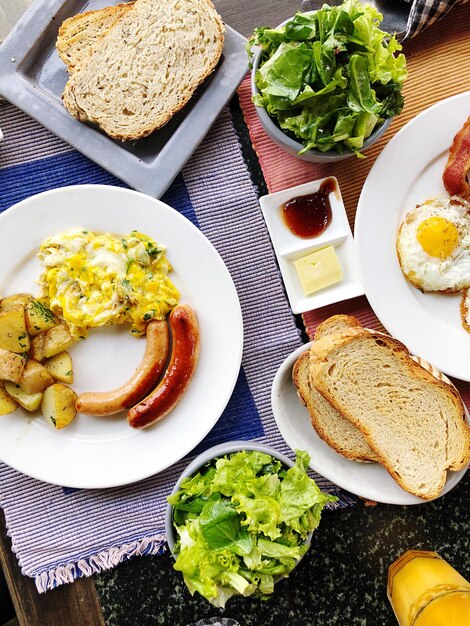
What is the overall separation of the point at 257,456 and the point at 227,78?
1.82 metres

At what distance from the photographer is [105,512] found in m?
3.12

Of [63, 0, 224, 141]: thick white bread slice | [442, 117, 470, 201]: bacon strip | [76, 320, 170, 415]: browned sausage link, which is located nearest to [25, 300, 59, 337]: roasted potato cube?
[76, 320, 170, 415]: browned sausage link

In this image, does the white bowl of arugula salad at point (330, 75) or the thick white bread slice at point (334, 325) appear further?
the thick white bread slice at point (334, 325)

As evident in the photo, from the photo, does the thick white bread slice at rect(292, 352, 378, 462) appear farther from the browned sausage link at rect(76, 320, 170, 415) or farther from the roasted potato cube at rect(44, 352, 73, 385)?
the roasted potato cube at rect(44, 352, 73, 385)

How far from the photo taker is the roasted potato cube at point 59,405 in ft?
9.64

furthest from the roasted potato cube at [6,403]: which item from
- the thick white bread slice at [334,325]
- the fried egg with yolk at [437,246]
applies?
the fried egg with yolk at [437,246]

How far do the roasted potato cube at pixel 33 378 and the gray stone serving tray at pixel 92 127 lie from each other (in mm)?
986

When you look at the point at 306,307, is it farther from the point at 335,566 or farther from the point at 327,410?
the point at 335,566

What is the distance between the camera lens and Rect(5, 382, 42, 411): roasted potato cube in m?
2.91

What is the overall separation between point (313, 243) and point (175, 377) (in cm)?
92

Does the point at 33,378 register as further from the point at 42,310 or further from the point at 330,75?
the point at 330,75

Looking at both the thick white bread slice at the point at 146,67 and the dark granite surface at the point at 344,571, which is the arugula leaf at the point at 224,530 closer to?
the dark granite surface at the point at 344,571

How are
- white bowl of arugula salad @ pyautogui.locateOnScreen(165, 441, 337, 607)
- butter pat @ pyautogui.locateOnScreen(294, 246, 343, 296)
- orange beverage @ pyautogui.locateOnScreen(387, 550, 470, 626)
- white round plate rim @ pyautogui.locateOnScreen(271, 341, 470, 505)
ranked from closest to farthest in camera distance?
white bowl of arugula salad @ pyautogui.locateOnScreen(165, 441, 337, 607)
orange beverage @ pyautogui.locateOnScreen(387, 550, 470, 626)
white round plate rim @ pyautogui.locateOnScreen(271, 341, 470, 505)
butter pat @ pyautogui.locateOnScreen(294, 246, 343, 296)

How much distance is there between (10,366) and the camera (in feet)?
9.32
